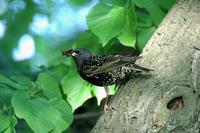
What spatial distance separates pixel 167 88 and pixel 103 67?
741 millimetres

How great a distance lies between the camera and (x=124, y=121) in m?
2.90

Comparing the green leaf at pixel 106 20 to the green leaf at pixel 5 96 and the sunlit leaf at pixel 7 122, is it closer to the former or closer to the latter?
the green leaf at pixel 5 96

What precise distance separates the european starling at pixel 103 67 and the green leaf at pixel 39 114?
1.54ft

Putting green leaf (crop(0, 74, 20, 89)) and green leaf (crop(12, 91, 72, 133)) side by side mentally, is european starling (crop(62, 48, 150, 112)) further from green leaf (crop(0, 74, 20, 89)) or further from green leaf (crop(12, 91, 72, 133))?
green leaf (crop(0, 74, 20, 89))

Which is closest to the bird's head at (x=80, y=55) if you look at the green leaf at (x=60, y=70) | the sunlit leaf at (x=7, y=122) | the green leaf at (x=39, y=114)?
the green leaf at (x=60, y=70)

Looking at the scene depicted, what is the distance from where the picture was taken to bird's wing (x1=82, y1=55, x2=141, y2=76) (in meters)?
3.29

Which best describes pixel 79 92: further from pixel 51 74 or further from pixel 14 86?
pixel 14 86

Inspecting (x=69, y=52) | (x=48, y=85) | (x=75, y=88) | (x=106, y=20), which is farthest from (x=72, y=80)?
(x=106, y=20)

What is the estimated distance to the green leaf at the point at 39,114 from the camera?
2812mm

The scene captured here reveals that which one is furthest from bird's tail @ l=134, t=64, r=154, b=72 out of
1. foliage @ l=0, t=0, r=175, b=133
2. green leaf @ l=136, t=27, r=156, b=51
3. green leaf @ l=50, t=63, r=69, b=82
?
green leaf @ l=50, t=63, r=69, b=82

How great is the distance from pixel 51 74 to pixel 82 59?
0.28 m

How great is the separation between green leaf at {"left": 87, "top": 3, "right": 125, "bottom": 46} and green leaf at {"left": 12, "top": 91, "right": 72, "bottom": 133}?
618mm

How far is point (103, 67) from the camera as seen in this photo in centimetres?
352

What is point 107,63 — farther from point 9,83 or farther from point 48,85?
point 9,83
